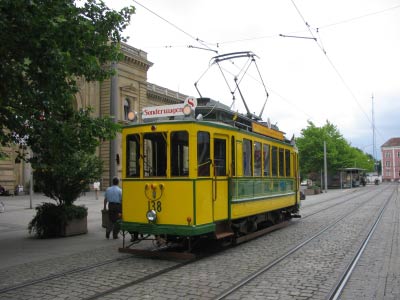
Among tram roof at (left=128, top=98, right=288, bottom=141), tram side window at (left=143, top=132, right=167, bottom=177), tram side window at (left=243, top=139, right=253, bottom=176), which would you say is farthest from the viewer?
tram side window at (left=243, top=139, right=253, bottom=176)

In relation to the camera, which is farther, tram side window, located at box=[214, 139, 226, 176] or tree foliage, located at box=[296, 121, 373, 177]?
tree foliage, located at box=[296, 121, 373, 177]

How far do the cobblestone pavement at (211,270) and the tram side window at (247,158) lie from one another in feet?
6.04

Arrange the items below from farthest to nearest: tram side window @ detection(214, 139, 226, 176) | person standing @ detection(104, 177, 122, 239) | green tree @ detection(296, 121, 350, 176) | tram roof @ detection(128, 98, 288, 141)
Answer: green tree @ detection(296, 121, 350, 176) → person standing @ detection(104, 177, 122, 239) → tram roof @ detection(128, 98, 288, 141) → tram side window @ detection(214, 139, 226, 176)

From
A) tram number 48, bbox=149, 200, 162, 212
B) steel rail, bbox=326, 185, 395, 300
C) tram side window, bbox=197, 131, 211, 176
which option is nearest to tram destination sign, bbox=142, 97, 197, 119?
tram side window, bbox=197, 131, 211, 176

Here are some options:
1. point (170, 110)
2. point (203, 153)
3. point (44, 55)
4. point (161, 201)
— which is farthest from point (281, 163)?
point (44, 55)

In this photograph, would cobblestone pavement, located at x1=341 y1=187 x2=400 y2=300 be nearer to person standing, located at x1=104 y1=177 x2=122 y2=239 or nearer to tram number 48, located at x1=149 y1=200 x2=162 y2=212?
tram number 48, located at x1=149 y1=200 x2=162 y2=212

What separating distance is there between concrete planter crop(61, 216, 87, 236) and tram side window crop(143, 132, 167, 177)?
16.0 ft

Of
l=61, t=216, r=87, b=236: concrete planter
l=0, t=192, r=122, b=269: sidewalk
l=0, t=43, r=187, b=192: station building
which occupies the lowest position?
l=0, t=192, r=122, b=269: sidewalk

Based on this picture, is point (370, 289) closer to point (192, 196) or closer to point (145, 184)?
point (192, 196)

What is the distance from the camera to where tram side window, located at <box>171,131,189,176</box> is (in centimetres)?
912

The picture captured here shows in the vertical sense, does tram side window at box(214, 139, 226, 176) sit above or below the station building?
below

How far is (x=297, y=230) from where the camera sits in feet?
46.5

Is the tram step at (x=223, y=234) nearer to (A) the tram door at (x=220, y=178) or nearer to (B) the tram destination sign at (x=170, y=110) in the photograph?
(A) the tram door at (x=220, y=178)

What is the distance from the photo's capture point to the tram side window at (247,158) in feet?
35.7
